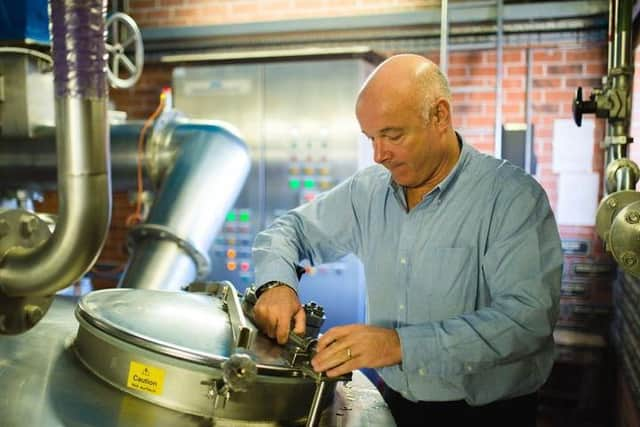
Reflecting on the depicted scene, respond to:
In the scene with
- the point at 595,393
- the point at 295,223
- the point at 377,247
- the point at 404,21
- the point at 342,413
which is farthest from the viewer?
the point at 404,21

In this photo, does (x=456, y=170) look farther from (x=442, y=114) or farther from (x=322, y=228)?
(x=322, y=228)

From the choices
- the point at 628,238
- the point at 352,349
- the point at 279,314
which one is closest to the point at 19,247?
the point at 279,314

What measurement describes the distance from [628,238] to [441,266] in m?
0.48

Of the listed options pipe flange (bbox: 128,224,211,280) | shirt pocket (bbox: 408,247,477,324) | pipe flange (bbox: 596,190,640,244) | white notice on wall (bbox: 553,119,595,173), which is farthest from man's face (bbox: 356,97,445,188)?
white notice on wall (bbox: 553,119,595,173)

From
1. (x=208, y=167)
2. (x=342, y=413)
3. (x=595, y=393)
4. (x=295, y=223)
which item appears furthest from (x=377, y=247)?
(x=595, y=393)

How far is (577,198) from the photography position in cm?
351

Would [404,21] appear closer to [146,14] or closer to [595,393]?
[146,14]

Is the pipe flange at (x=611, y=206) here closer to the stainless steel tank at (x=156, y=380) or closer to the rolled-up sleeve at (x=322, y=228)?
the rolled-up sleeve at (x=322, y=228)

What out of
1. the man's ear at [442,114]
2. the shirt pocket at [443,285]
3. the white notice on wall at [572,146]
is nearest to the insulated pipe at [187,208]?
the shirt pocket at [443,285]

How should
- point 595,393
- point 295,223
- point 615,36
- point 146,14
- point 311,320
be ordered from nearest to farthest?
point 311,320 → point 295,223 → point 615,36 → point 595,393 → point 146,14

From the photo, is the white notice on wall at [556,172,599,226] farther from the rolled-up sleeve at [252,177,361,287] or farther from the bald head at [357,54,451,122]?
the bald head at [357,54,451,122]

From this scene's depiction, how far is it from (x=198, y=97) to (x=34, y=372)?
2.61m

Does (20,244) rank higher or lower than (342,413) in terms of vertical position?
higher

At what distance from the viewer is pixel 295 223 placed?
1.87 m
